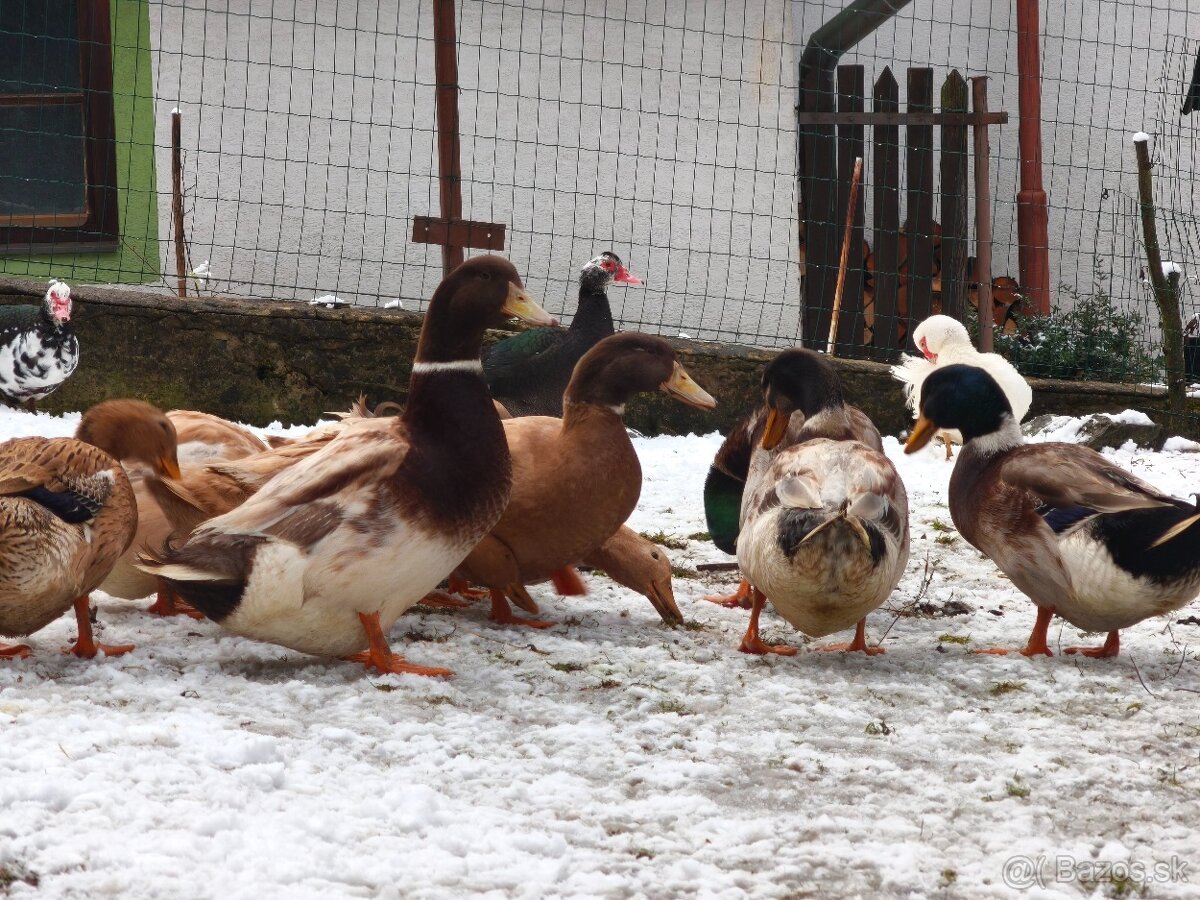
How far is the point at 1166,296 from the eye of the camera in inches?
322

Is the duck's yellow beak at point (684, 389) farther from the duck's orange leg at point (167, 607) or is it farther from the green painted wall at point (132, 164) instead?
the green painted wall at point (132, 164)

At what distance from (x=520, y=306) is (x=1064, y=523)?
5.62 feet

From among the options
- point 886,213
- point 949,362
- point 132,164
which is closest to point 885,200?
point 886,213

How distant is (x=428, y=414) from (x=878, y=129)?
257 inches

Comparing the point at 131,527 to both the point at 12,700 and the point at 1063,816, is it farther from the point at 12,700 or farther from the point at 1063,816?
the point at 1063,816

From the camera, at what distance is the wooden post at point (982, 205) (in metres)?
8.17

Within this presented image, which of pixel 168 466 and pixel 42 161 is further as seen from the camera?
pixel 42 161

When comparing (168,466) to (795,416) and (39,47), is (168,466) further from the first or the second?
(39,47)

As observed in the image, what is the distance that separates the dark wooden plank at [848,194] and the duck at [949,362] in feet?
3.61

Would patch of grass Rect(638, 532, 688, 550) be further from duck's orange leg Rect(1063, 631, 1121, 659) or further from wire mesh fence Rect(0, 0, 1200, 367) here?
wire mesh fence Rect(0, 0, 1200, 367)

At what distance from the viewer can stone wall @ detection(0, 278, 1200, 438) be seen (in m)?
7.82

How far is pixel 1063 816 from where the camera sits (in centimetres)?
277

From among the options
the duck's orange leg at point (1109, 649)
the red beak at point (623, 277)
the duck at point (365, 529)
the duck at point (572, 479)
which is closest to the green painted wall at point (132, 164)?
the red beak at point (623, 277)

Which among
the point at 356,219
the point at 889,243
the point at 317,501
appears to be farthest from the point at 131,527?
the point at 889,243
